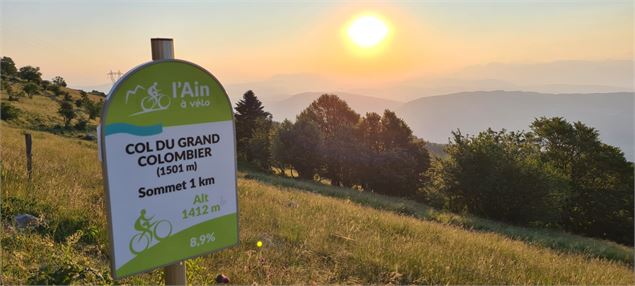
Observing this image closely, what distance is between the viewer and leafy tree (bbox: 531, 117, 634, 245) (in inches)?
1276

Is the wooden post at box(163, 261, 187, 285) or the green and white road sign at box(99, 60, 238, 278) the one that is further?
the wooden post at box(163, 261, 187, 285)

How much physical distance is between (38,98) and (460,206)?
164 feet

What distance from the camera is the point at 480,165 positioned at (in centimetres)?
3003

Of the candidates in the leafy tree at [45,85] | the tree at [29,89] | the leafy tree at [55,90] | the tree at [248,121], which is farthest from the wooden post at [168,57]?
the leafy tree at [45,85]

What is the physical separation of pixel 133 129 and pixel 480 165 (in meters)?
30.6

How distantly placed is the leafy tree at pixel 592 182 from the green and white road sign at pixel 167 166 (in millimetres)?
34063

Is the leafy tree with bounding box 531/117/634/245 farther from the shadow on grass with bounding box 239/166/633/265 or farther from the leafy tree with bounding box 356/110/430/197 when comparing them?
the leafy tree with bounding box 356/110/430/197

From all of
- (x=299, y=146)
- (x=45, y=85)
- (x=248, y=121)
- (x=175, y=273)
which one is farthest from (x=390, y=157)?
(x=45, y=85)

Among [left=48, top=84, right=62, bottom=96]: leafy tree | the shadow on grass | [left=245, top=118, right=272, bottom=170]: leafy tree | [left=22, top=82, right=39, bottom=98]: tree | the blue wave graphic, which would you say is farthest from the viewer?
[left=48, top=84, right=62, bottom=96]: leafy tree

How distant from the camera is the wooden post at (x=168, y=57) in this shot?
9.62ft

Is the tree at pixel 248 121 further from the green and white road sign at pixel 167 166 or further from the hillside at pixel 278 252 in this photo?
the green and white road sign at pixel 167 166

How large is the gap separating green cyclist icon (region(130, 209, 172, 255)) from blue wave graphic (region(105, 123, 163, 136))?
561 millimetres

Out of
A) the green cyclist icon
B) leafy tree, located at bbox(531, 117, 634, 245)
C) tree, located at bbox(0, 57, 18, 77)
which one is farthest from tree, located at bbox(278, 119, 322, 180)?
tree, located at bbox(0, 57, 18, 77)

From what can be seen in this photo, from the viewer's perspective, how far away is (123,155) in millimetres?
2705
